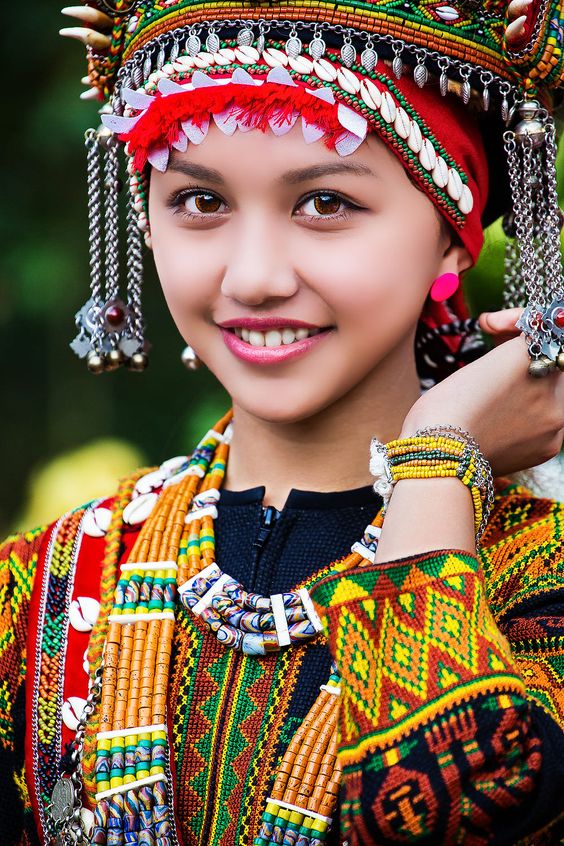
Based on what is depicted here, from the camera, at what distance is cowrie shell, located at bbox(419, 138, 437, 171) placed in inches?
73.5

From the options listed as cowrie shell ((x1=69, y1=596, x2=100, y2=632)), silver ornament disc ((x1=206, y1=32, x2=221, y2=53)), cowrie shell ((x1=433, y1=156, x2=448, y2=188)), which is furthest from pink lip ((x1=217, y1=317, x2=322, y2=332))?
cowrie shell ((x1=69, y1=596, x2=100, y2=632))

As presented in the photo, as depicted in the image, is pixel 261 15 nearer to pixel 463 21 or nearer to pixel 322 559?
pixel 463 21

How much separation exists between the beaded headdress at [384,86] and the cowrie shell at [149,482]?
506 mm

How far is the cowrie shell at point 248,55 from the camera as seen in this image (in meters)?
1.81

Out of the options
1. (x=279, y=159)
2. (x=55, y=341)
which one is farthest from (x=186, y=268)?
(x=55, y=341)

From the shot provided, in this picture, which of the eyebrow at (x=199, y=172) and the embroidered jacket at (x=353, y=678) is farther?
the eyebrow at (x=199, y=172)

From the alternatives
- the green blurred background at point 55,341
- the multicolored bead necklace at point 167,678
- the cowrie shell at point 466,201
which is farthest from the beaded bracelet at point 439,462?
the green blurred background at point 55,341

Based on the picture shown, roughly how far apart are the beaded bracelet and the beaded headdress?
20 cm

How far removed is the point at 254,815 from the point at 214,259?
2.65 ft

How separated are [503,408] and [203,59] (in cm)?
68

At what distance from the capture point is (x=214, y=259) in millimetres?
1867

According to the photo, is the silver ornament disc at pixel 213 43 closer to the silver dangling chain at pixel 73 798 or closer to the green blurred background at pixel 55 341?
the silver dangling chain at pixel 73 798

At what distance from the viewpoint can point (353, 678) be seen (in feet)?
5.20

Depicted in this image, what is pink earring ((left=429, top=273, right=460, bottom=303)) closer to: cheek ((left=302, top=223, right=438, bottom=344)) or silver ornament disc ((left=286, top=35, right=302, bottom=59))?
cheek ((left=302, top=223, right=438, bottom=344))
